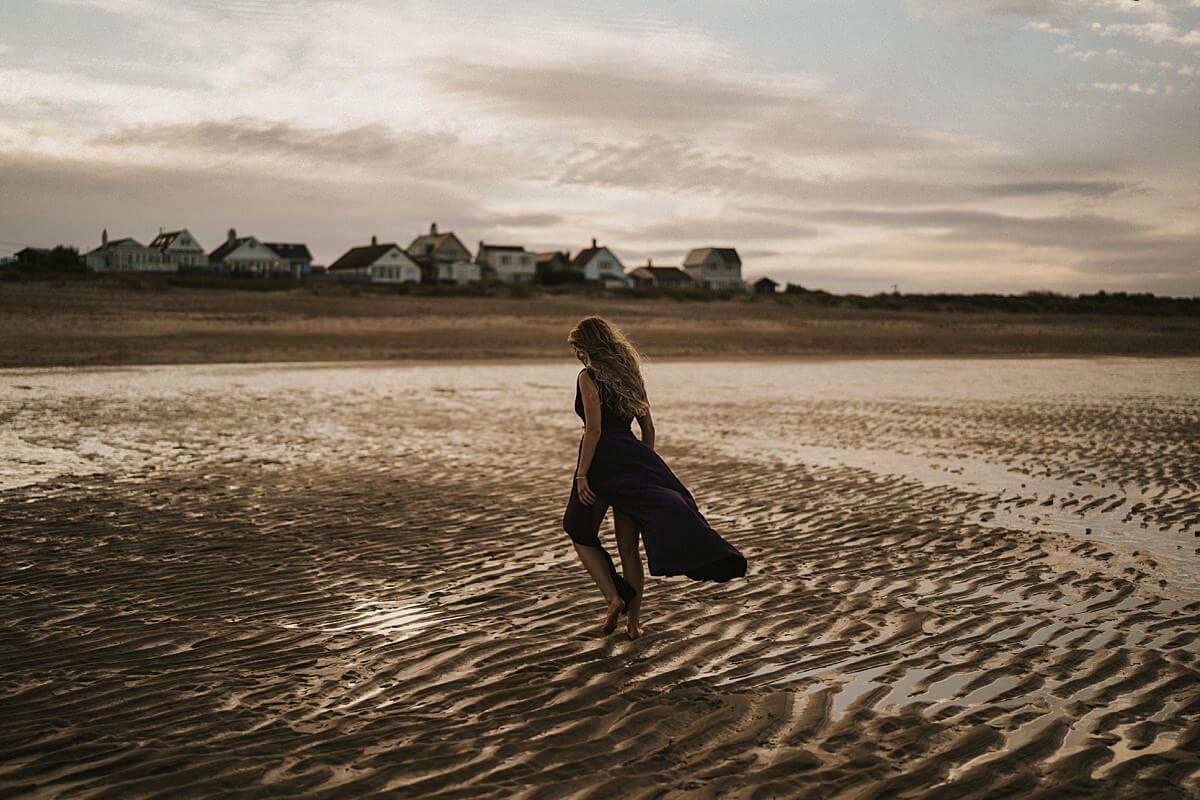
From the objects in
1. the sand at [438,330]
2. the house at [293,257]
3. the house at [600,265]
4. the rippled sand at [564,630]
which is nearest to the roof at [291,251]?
the house at [293,257]

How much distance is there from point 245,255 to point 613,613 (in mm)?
110461

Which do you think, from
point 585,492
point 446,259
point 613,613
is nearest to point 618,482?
point 585,492

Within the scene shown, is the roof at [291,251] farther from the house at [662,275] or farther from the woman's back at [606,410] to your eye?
the woman's back at [606,410]

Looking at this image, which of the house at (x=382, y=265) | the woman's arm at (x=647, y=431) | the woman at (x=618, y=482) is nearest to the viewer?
the woman at (x=618, y=482)

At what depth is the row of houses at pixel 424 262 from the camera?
106 m

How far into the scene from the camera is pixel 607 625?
591 cm

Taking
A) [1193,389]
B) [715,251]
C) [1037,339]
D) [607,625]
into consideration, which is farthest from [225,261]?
[607,625]

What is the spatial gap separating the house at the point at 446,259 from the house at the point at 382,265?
Answer: 5439 millimetres

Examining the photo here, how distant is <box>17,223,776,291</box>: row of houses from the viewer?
10625cm

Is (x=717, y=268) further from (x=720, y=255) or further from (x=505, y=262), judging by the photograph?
(x=505, y=262)

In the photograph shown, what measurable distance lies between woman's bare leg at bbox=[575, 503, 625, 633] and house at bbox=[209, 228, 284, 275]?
10713 centimetres

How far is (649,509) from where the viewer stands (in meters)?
5.66

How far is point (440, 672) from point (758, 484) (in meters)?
6.55

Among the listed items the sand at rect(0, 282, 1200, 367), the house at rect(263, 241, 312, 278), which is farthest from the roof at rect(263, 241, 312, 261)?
the sand at rect(0, 282, 1200, 367)
